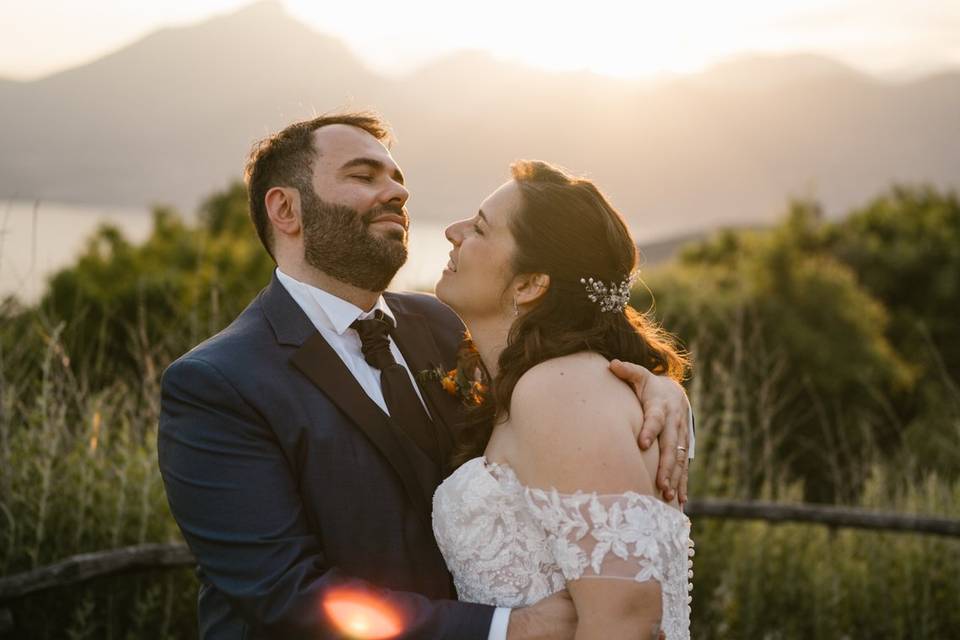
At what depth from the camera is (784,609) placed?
525cm

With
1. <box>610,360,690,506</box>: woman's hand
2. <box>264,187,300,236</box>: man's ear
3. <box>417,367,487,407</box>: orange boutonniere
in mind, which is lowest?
<box>610,360,690,506</box>: woman's hand

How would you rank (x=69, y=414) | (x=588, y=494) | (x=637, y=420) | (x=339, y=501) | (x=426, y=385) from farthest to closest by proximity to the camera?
(x=69, y=414) → (x=426, y=385) → (x=339, y=501) → (x=637, y=420) → (x=588, y=494)

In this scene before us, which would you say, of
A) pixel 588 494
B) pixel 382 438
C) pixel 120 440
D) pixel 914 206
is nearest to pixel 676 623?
pixel 588 494

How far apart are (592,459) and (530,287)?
0.71 meters

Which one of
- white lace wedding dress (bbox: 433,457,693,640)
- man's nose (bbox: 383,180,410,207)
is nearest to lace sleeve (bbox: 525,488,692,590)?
white lace wedding dress (bbox: 433,457,693,640)

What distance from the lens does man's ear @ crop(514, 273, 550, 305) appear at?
2.77 meters

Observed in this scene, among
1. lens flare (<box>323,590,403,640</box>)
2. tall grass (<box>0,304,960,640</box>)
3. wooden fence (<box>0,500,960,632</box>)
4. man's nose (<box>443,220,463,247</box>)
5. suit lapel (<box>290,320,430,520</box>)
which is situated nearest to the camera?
lens flare (<box>323,590,403,640</box>)

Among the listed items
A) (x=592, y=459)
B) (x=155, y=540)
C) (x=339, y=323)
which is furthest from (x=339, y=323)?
(x=155, y=540)

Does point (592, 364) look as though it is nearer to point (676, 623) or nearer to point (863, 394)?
point (676, 623)

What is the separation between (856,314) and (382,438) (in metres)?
13.4

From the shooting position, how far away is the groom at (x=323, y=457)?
7.97 feet

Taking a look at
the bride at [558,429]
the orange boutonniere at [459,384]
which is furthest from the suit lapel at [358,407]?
the orange boutonniere at [459,384]

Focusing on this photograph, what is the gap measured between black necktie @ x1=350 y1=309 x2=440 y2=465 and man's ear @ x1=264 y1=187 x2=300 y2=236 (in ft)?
1.55

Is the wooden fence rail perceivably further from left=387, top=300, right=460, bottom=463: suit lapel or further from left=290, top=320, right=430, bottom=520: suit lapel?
left=290, top=320, right=430, bottom=520: suit lapel
